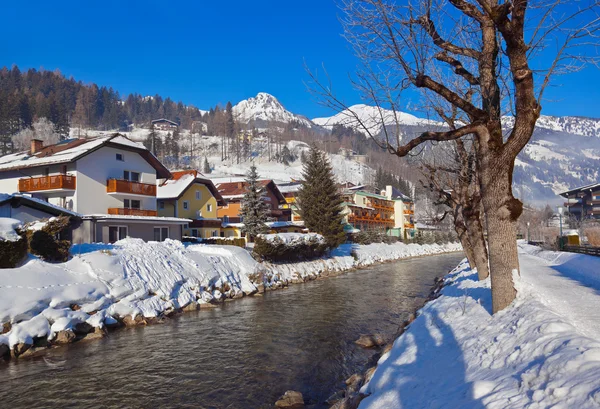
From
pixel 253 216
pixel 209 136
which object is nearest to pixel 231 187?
pixel 253 216

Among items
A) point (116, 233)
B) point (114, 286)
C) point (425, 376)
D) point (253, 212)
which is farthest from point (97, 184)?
point (425, 376)

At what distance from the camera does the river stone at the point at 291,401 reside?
878 cm

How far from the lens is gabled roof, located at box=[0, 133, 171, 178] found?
32281mm

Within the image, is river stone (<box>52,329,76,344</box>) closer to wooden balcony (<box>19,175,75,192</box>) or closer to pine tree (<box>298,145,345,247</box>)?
wooden balcony (<box>19,175,75,192</box>)

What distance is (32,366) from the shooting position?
11.8 m

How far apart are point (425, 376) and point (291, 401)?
11.8 feet

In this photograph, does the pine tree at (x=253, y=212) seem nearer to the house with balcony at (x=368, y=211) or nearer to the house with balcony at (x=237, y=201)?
the house with balcony at (x=237, y=201)

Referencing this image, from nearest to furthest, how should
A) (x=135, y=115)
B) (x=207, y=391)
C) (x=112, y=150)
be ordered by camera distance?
(x=207, y=391), (x=112, y=150), (x=135, y=115)

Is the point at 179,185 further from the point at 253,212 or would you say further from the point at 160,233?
the point at 160,233

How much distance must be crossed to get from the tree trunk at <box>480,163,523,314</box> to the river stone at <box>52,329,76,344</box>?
45.6 ft

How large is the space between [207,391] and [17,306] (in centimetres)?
869

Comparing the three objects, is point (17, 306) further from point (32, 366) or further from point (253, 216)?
point (253, 216)

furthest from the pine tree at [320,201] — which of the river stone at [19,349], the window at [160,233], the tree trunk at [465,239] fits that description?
the river stone at [19,349]

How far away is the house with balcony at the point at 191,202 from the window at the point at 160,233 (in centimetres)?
576
